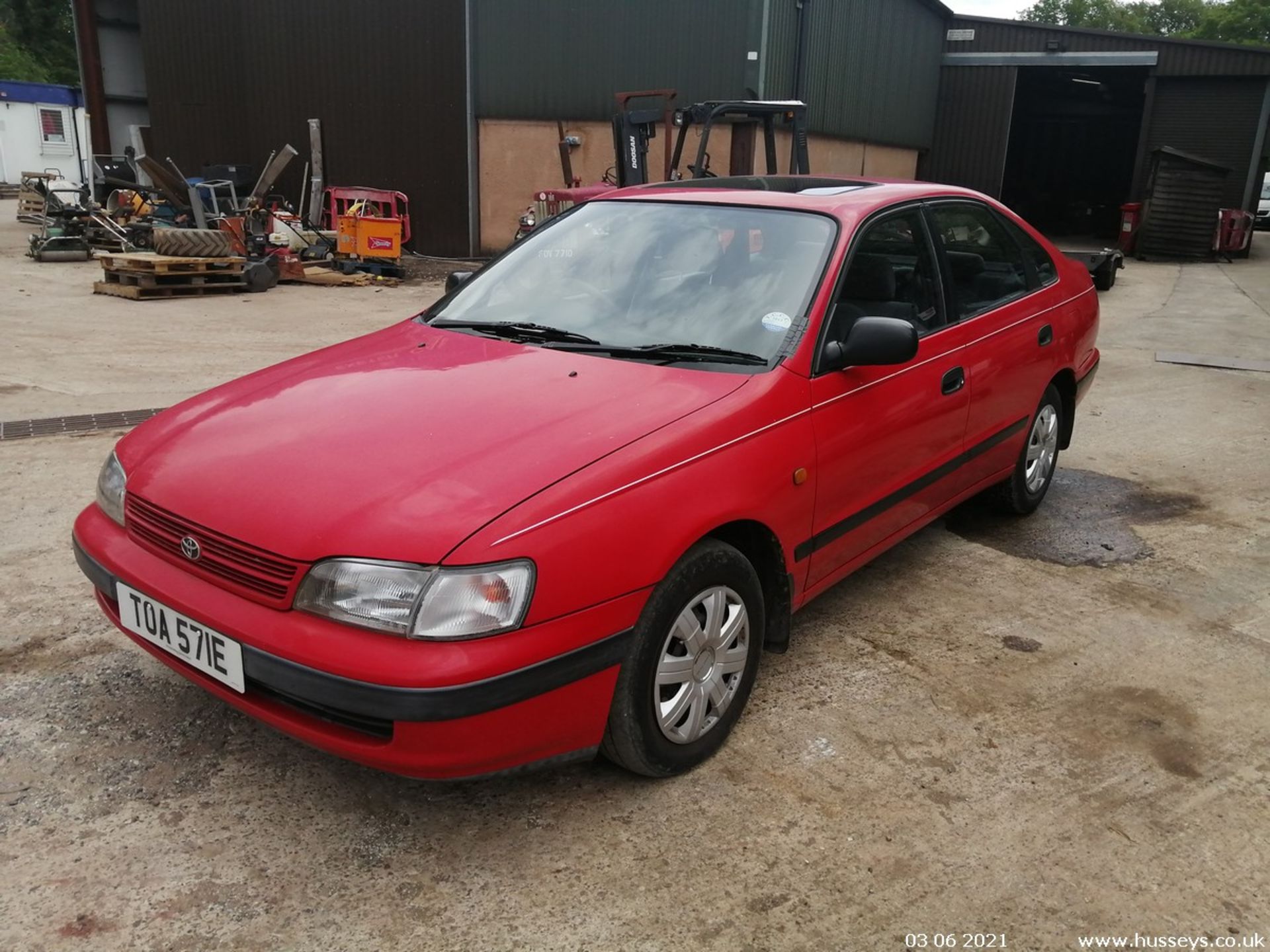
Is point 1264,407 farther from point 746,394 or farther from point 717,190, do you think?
point 746,394

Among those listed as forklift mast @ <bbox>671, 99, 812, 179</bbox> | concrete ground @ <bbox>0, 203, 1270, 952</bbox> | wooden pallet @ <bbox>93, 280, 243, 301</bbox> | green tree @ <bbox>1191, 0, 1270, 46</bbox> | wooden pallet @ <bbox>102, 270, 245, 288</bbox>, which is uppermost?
green tree @ <bbox>1191, 0, 1270, 46</bbox>

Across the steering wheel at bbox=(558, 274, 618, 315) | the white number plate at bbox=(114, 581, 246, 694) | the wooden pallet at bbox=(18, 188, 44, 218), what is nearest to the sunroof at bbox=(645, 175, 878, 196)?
the steering wheel at bbox=(558, 274, 618, 315)

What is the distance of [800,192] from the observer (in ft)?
11.9

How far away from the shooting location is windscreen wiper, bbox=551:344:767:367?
9.65 ft

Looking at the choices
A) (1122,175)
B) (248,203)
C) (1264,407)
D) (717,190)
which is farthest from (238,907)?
(1122,175)

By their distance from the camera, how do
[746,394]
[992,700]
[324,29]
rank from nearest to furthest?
[746,394], [992,700], [324,29]

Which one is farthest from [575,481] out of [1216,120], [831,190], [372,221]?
[1216,120]

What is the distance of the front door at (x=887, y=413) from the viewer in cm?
307

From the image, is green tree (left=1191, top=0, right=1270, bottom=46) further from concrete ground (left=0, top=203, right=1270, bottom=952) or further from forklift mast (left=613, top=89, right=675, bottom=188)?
concrete ground (left=0, top=203, right=1270, bottom=952)

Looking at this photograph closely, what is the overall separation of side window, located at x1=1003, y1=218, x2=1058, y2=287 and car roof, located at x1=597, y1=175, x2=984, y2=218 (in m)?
0.45

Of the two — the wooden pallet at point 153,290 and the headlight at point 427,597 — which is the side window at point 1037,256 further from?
the wooden pallet at point 153,290

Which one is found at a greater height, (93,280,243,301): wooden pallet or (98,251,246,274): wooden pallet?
(98,251,246,274): wooden pallet

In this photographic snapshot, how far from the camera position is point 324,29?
58.9 feet

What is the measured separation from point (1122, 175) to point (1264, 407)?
27.6 m
